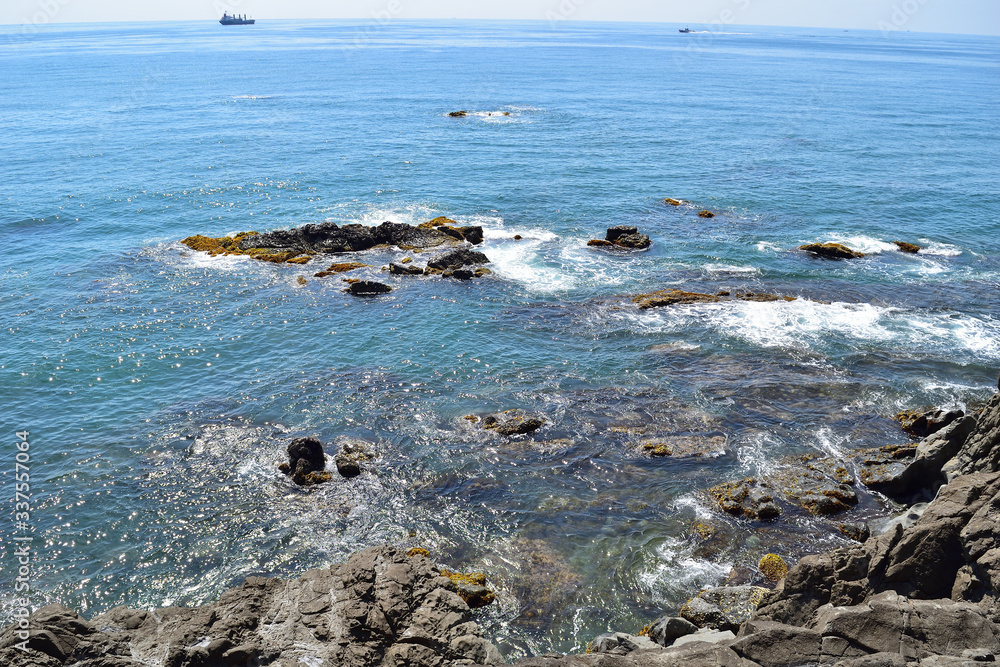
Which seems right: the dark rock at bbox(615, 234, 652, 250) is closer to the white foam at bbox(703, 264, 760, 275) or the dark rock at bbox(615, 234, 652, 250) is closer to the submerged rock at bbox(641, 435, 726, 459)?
the white foam at bbox(703, 264, 760, 275)

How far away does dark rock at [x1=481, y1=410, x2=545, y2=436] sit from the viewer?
32562 mm

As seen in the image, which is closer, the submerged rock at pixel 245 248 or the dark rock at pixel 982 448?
the dark rock at pixel 982 448

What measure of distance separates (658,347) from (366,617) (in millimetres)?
26082

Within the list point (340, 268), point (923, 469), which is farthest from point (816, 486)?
point (340, 268)

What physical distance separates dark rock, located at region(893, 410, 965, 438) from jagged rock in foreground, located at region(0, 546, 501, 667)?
25.1 metres

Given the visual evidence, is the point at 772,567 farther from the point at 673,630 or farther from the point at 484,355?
the point at 484,355

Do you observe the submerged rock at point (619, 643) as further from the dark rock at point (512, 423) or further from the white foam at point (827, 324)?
the white foam at point (827, 324)

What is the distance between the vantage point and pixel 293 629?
1923 cm

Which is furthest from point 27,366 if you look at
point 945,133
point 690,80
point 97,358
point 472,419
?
point 690,80

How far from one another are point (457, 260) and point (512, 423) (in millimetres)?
22246

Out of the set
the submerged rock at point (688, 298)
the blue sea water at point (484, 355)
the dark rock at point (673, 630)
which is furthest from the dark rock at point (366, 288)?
the dark rock at point (673, 630)

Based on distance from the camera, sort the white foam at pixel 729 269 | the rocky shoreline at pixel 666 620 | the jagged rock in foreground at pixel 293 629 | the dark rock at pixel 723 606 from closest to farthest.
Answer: the rocky shoreline at pixel 666 620, the jagged rock in foreground at pixel 293 629, the dark rock at pixel 723 606, the white foam at pixel 729 269

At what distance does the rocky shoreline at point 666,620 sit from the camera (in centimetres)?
1577

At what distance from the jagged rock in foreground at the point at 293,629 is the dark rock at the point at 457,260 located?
32734 millimetres
